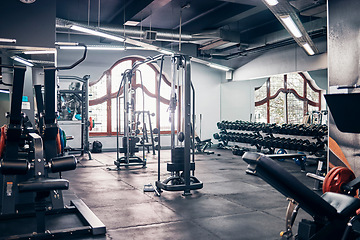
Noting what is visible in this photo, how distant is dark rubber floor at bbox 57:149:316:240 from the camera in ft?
10.2

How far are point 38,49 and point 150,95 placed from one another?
654 centimetres

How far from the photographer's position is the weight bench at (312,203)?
77.5 inches

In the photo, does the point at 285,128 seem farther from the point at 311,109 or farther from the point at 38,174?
the point at 38,174

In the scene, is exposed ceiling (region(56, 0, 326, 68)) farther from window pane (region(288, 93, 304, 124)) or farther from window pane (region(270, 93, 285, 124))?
window pane (region(288, 93, 304, 124))

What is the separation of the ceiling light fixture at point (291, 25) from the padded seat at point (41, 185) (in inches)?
153

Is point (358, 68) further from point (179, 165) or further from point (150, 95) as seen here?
point (150, 95)

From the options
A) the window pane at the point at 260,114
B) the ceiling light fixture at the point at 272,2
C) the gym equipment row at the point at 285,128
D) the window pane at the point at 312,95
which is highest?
the ceiling light fixture at the point at 272,2

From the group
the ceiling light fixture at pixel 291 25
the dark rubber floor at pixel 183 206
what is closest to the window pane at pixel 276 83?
the ceiling light fixture at pixel 291 25

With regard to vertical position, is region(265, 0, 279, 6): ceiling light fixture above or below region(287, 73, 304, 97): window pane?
above

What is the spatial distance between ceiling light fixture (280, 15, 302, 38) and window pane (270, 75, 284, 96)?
3352mm

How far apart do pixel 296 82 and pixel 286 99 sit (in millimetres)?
550

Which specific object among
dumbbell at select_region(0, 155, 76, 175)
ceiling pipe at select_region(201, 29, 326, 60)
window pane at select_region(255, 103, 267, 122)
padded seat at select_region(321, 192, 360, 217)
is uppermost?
ceiling pipe at select_region(201, 29, 326, 60)

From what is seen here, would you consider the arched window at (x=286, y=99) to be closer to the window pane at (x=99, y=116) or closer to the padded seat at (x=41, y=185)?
the window pane at (x=99, y=116)

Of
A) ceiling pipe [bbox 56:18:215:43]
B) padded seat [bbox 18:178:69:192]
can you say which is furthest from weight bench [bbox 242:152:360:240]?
ceiling pipe [bbox 56:18:215:43]
